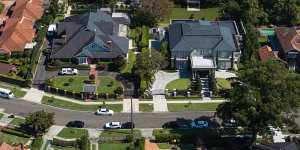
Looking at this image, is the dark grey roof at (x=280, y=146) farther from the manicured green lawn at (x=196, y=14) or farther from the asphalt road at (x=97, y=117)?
the manicured green lawn at (x=196, y=14)

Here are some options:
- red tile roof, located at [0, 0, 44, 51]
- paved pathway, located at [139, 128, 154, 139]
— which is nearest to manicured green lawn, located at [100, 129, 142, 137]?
paved pathway, located at [139, 128, 154, 139]

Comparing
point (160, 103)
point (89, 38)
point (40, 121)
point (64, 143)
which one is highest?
point (89, 38)

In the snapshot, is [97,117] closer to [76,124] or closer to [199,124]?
[76,124]

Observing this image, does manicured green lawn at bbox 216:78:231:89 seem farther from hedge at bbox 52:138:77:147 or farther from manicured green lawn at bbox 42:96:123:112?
hedge at bbox 52:138:77:147

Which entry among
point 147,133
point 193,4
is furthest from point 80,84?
point 193,4

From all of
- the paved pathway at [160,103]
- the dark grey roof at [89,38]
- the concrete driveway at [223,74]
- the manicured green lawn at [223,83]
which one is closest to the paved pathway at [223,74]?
the concrete driveway at [223,74]

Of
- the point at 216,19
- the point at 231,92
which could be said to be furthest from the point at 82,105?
the point at 216,19
